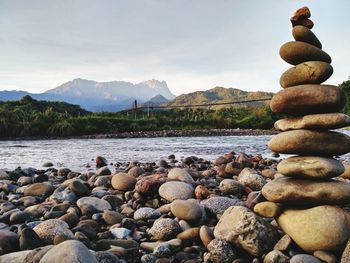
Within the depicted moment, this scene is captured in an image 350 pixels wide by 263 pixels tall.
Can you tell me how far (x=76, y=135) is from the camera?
4675 centimetres

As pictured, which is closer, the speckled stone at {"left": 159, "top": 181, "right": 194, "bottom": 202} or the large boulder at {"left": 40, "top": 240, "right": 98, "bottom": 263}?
the large boulder at {"left": 40, "top": 240, "right": 98, "bottom": 263}

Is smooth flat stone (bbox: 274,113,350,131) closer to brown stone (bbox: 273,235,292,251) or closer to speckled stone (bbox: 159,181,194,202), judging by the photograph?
brown stone (bbox: 273,235,292,251)

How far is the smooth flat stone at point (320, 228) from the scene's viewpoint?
486cm

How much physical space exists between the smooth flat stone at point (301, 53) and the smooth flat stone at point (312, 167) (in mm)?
1567

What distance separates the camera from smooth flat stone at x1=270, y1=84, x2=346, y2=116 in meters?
5.52

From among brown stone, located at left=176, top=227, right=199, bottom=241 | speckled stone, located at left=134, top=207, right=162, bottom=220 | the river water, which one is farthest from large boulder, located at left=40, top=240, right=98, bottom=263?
the river water

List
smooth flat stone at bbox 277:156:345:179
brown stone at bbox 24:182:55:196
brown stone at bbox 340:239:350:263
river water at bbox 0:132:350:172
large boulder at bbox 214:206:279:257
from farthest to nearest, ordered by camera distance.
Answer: river water at bbox 0:132:350:172 → brown stone at bbox 24:182:55:196 → smooth flat stone at bbox 277:156:345:179 → large boulder at bbox 214:206:279:257 → brown stone at bbox 340:239:350:263

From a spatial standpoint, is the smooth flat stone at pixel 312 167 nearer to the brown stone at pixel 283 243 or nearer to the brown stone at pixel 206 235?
the brown stone at pixel 283 243

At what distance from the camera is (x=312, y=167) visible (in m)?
5.47

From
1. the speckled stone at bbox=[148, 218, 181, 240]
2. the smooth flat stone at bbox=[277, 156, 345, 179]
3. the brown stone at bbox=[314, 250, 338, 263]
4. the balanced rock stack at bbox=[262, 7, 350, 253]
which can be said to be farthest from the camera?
the speckled stone at bbox=[148, 218, 181, 240]

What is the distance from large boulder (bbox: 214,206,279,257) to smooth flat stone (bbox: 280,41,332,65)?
2.52 m

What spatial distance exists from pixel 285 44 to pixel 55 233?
4620mm

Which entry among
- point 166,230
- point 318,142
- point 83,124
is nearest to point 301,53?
point 318,142

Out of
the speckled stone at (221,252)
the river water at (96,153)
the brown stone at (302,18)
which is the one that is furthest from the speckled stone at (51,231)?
the river water at (96,153)
